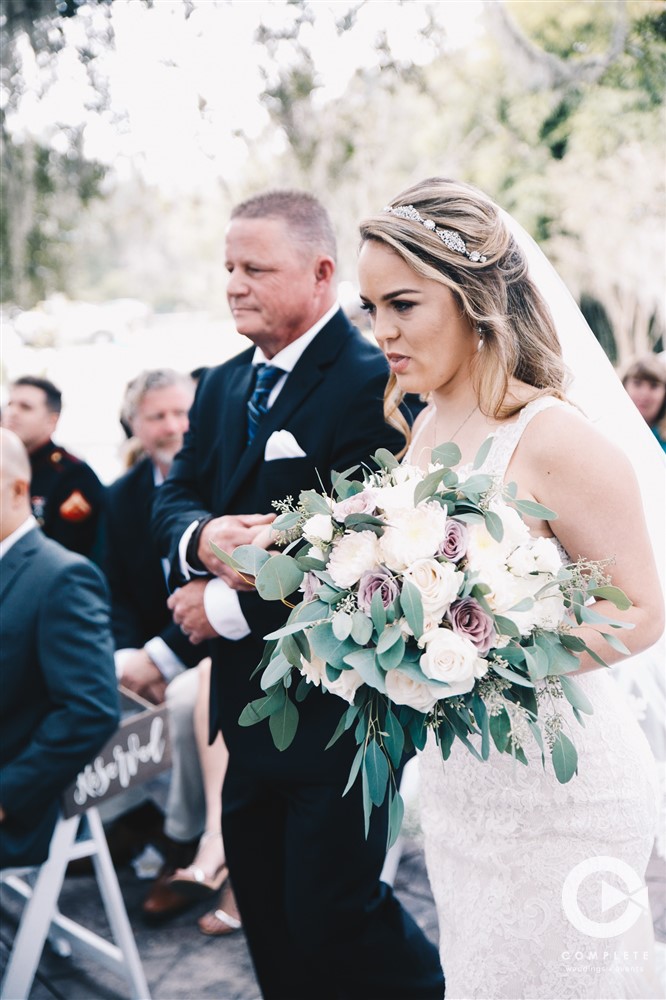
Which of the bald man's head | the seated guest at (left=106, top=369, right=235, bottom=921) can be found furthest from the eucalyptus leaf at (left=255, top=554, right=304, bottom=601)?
the seated guest at (left=106, top=369, right=235, bottom=921)

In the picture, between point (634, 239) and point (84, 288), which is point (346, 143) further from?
point (634, 239)

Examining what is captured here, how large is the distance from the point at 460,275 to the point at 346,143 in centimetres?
707

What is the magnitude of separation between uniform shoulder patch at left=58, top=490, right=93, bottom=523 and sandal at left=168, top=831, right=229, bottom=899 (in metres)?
1.98

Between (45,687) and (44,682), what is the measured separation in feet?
0.07

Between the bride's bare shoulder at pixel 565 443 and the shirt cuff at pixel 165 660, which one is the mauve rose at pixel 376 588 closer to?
the bride's bare shoulder at pixel 565 443

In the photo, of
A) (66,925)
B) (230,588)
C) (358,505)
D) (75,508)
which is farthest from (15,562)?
(75,508)

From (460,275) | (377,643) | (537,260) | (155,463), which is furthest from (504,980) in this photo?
(155,463)

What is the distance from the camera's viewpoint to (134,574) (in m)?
4.63

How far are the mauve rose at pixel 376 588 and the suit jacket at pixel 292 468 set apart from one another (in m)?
0.84

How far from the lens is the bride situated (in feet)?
6.50

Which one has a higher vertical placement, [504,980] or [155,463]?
[155,463]

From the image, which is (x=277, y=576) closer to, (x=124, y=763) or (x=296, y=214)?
(x=296, y=214)

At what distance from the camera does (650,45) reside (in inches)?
227

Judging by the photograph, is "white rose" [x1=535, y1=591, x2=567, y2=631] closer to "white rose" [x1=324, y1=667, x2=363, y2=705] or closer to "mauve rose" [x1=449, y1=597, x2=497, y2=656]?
"mauve rose" [x1=449, y1=597, x2=497, y2=656]
